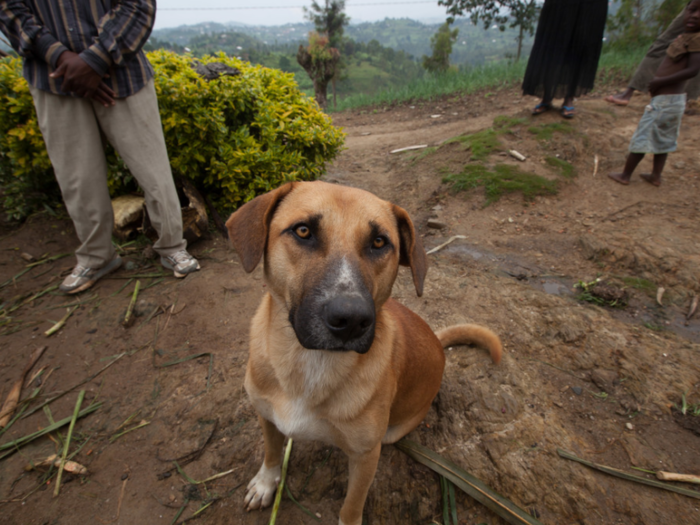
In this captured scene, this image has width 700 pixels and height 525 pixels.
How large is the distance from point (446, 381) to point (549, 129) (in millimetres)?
6553

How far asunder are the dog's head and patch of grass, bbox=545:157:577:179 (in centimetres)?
556

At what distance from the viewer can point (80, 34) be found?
10.2ft

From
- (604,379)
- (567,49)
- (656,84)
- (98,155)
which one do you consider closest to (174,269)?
(98,155)

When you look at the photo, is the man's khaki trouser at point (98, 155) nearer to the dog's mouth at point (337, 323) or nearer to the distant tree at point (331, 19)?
the dog's mouth at point (337, 323)

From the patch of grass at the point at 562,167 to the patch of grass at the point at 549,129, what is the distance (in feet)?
2.63

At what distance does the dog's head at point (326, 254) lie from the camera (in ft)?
5.00

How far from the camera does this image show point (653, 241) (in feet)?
14.3

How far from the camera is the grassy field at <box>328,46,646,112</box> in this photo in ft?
38.2

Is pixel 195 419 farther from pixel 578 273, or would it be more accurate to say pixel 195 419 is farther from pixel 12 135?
pixel 578 273

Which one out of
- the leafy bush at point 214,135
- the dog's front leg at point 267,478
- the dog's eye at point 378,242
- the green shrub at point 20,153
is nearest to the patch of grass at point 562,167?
the leafy bush at point 214,135

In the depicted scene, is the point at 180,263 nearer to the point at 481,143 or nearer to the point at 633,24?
the point at 481,143

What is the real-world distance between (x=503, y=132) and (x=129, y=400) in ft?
25.8

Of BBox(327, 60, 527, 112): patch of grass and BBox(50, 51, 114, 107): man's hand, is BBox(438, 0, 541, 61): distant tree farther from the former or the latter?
BBox(50, 51, 114, 107): man's hand

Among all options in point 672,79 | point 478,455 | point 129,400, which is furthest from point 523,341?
point 672,79
